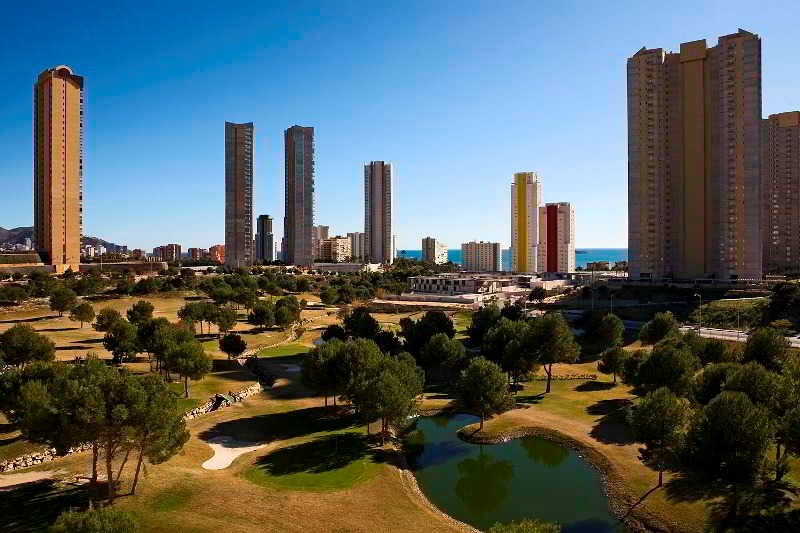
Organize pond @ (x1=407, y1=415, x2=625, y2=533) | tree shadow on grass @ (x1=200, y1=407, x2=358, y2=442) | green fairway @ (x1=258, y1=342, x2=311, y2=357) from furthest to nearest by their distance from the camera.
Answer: green fairway @ (x1=258, y1=342, x2=311, y2=357) < tree shadow on grass @ (x1=200, y1=407, x2=358, y2=442) < pond @ (x1=407, y1=415, x2=625, y2=533)

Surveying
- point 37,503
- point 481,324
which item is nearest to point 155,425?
point 37,503

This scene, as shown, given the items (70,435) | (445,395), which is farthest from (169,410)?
(445,395)

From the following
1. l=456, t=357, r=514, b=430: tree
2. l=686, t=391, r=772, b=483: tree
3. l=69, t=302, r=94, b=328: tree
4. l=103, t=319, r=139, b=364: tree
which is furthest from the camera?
l=69, t=302, r=94, b=328: tree

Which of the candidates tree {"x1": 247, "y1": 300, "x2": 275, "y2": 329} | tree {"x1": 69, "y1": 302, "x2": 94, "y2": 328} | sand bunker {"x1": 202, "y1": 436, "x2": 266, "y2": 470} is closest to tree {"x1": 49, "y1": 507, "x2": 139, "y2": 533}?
sand bunker {"x1": 202, "y1": 436, "x2": 266, "y2": 470}

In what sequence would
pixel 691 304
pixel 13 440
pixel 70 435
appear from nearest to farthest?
pixel 70 435
pixel 13 440
pixel 691 304

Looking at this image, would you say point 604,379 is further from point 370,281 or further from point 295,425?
point 370,281

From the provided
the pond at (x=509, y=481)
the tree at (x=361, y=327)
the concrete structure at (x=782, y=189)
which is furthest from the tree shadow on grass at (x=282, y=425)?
the concrete structure at (x=782, y=189)

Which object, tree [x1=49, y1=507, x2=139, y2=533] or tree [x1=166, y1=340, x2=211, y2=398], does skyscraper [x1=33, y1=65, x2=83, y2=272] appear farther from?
tree [x1=49, y1=507, x2=139, y2=533]

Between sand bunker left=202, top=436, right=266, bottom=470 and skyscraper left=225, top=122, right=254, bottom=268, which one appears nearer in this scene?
sand bunker left=202, top=436, right=266, bottom=470
